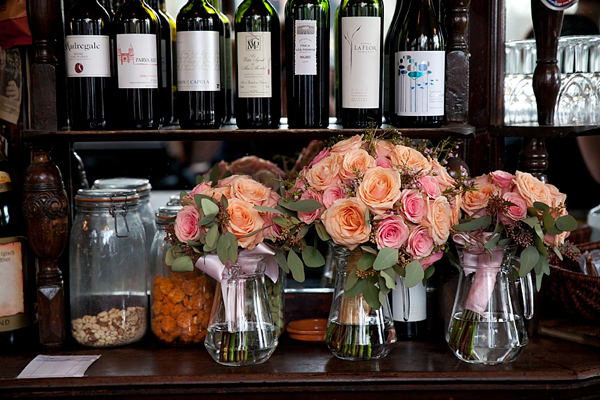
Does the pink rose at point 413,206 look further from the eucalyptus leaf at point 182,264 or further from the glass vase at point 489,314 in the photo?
the eucalyptus leaf at point 182,264

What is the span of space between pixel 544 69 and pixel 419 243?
0.55m

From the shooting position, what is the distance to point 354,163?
3.85ft

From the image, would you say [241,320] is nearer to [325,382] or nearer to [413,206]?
[325,382]

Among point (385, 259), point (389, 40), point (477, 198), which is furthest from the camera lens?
point (389, 40)

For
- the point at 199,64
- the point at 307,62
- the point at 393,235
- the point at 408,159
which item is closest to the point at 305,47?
the point at 307,62

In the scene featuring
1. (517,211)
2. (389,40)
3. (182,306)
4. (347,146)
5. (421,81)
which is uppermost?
(389,40)

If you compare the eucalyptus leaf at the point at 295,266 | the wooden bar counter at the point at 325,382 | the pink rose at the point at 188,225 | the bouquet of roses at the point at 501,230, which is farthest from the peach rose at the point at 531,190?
the pink rose at the point at 188,225

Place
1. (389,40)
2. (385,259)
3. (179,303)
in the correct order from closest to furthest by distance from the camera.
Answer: (385,259)
(179,303)
(389,40)

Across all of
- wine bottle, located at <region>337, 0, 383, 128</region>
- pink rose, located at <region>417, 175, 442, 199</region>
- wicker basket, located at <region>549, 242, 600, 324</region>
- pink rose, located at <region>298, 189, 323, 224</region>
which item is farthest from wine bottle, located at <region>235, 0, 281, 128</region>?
wicker basket, located at <region>549, 242, 600, 324</region>

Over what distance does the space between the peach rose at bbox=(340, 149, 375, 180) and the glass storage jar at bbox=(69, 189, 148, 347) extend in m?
0.51

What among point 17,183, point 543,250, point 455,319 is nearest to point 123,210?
point 17,183

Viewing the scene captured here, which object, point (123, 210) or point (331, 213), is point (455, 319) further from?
point (123, 210)

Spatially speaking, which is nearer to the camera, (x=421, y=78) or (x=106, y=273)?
(x=421, y=78)

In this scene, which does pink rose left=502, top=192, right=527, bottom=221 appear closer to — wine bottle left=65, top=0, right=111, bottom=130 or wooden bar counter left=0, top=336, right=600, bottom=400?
wooden bar counter left=0, top=336, right=600, bottom=400
